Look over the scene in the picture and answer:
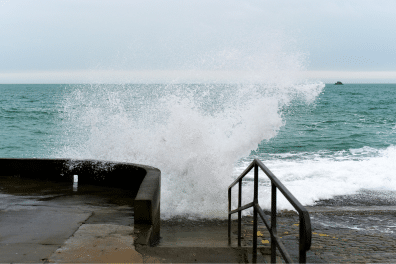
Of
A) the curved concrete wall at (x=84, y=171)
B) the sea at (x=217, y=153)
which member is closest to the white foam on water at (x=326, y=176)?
the sea at (x=217, y=153)

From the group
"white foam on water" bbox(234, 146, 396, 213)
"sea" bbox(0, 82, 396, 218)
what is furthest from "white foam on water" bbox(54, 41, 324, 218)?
"white foam on water" bbox(234, 146, 396, 213)

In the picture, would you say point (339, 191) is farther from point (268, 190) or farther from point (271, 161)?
point (271, 161)

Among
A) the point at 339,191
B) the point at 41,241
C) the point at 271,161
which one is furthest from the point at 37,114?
the point at 41,241

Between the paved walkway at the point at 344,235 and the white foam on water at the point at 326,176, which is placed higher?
the paved walkway at the point at 344,235

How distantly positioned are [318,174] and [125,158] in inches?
268

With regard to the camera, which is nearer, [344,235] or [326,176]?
[344,235]

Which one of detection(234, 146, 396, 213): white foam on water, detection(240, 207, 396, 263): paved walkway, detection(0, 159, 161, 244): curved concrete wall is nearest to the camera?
detection(240, 207, 396, 263): paved walkway

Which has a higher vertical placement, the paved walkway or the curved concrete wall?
the curved concrete wall

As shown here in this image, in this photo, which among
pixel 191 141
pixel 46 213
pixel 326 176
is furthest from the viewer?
pixel 326 176

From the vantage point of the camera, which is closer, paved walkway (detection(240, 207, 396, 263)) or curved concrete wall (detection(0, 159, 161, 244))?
paved walkway (detection(240, 207, 396, 263))

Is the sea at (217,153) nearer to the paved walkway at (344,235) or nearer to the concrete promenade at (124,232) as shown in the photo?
the paved walkway at (344,235)

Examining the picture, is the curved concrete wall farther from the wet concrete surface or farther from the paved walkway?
the paved walkway

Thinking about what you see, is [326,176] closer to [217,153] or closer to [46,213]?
[217,153]

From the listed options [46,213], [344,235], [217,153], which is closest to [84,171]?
[46,213]
